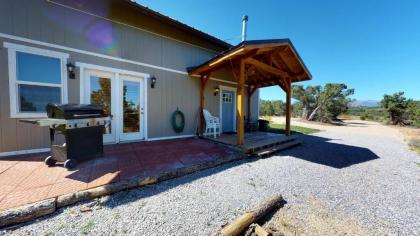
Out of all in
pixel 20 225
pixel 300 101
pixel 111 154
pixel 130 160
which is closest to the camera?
pixel 20 225

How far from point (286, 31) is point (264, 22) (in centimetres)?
177

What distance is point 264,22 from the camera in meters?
9.63

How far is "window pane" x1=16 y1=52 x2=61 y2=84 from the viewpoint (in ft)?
11.4

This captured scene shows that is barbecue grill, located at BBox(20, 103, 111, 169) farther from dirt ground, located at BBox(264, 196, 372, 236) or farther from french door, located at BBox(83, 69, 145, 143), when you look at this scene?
dirt ground, located at BBox(264, 196, 372, 236)

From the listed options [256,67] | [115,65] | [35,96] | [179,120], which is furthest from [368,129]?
[35,96]

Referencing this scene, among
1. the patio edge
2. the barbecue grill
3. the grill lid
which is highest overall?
the grill lid

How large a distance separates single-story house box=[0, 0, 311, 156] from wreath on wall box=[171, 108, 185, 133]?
0.14m

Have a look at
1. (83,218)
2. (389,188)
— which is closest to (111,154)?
(83,218)

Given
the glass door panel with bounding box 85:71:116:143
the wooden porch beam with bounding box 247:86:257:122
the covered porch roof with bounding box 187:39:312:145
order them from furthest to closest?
the wooden porch beam with bounding box 247:86:257:122
the covered porch roof with bounding box 187:39:312:145
the glass door panel with bounding box 85:71:116:143

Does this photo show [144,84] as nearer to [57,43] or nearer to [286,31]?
[57,43]

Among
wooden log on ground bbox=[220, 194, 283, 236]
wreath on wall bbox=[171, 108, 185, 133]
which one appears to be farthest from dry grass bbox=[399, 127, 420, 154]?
wreath on wall bbox=[171, 108, 185, 133]

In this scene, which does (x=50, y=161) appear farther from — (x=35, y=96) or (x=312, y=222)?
(x=312, y=222)

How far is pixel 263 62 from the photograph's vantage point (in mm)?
6105

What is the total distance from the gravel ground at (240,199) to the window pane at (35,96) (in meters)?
3.07
